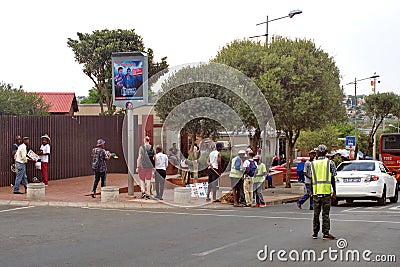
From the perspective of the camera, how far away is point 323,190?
11.2 meters

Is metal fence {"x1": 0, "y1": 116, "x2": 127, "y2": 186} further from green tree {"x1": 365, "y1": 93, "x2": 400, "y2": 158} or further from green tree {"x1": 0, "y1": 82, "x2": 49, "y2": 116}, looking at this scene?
green tree {"x1": 365, "y1": 93, "x2": 400, "y2": 158}

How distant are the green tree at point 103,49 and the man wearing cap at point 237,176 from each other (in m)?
28.0

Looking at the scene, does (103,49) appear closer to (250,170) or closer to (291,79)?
(291,79)

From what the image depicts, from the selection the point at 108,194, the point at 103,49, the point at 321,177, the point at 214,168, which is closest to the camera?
the point at 321,177

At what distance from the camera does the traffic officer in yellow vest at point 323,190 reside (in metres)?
11.1

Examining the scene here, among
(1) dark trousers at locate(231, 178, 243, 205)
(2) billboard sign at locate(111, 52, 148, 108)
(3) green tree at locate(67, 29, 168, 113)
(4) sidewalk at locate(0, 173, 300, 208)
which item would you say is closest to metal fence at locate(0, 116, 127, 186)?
(4) sidewalk at locate(0, 173, 300, 208)

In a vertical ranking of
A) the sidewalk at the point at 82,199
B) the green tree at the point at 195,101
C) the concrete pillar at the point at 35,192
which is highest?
the green tree at the point at 195,101

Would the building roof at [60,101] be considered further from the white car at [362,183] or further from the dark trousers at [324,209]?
the dark trousers at [324,209]

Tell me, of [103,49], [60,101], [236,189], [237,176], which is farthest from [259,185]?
[60,101]

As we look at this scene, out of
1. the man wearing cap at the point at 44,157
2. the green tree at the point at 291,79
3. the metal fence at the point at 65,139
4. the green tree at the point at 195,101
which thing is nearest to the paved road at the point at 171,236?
the man wearing cap at the point at 44,157

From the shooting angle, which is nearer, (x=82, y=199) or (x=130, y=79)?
(x=82, y=199)

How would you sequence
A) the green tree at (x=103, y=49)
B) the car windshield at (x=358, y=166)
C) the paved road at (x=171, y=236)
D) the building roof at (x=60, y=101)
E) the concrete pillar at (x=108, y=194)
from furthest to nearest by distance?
the building roof at (x=60, y=101)
the green tree at (x=103, y=49)
the car windshield at (x=358, y=166)
the concrete pillar at (x=108, y=194)
the paved road at (x=171, y=236)

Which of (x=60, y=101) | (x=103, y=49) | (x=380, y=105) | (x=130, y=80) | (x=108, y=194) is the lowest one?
(x=108, y=194)

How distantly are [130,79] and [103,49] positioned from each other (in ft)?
93.6
